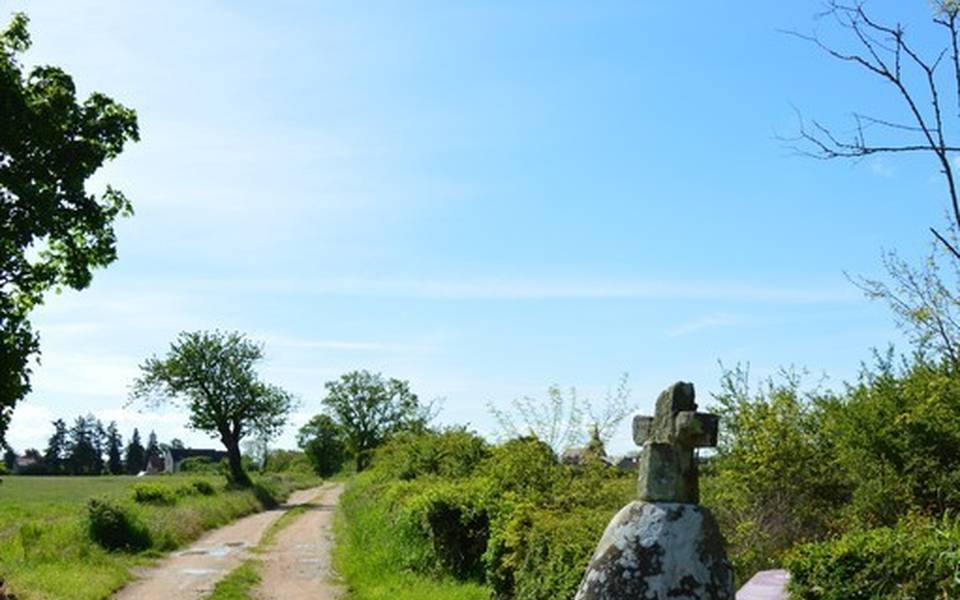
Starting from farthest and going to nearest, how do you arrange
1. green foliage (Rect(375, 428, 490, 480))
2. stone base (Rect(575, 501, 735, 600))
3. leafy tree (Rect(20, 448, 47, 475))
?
leafy tree (Rect(20, 448, 47, 475)) < green foliage (Rect(375, 428, 490, 480)) < stone base (Rect(575, 501, 735, 600))

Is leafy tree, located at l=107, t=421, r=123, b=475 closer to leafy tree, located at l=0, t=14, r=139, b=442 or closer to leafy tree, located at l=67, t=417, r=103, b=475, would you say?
leafy tree, located at l=67, t=417, r=103, b=475

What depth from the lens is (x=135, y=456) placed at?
5536 inches

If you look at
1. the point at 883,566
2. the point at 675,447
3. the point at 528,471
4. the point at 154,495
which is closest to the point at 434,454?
the point at 528,471

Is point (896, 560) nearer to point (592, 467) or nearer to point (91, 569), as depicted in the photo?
point (592, 467)

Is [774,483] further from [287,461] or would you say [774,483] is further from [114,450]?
[114,450]

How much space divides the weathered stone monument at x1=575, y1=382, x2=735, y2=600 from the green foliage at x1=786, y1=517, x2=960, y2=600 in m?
3.89

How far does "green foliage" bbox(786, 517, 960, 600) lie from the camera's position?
763 centimetres

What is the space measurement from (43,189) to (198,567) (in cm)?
962

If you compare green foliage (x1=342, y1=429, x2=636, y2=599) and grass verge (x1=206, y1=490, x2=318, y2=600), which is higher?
green foliage (x1=342, y1=429, x2=636, y2=599)

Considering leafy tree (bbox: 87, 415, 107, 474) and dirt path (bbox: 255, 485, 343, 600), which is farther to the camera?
A: leafy tree (bbox: 87, 415, 107, 474)

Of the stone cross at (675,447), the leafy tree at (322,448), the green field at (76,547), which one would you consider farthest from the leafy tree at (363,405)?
the stone cross at (675,447)

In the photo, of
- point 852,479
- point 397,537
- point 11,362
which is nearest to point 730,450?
point 852,479

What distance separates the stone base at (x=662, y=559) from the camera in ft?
14.7

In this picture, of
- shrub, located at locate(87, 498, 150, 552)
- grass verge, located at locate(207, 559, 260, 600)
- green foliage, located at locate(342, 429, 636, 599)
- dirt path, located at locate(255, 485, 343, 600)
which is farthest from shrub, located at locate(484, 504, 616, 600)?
Result: shrub, located at locate(87, 498, 150, 552)
